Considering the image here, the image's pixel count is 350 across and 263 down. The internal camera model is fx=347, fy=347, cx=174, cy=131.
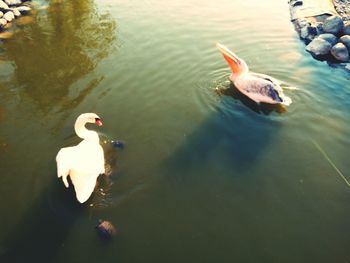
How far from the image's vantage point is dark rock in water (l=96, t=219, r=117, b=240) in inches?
216

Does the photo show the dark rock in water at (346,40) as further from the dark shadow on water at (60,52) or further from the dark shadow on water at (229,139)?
the dark shadow on water at (60,52)

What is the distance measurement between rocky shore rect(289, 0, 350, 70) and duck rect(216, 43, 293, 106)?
10.9 feet

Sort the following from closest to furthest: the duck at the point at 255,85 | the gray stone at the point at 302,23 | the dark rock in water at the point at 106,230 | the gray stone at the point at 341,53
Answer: the dark rock in water at the point at 106,230
the duck at the point at 255,85
the gray stone at the point at 341,53
the gray stone at the point at 302,23

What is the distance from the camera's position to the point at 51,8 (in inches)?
571

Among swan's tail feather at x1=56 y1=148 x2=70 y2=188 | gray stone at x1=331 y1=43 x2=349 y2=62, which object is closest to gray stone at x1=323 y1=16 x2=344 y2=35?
gray stone at x1=331 y1=43 x2=349 y2=62

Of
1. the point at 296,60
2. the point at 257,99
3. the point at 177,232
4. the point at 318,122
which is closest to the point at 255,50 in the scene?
the point at 296,60

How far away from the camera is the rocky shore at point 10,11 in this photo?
12867 millimetres

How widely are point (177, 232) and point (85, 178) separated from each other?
1801 millimetres

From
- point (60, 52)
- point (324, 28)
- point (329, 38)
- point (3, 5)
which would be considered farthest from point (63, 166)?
point (3, 5)

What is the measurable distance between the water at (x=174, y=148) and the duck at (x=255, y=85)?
29 cm

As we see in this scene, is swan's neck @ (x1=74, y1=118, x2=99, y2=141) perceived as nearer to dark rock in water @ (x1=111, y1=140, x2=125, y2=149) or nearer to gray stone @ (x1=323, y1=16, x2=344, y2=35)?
dark rock in water @ (x1=111, y1=140, x2=125, y2=149)

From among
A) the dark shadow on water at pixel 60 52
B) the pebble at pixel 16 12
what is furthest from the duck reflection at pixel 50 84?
the pebble at pixel 16 12

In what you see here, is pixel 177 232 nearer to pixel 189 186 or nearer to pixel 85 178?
pixel 189 186

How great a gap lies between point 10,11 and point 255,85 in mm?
10514
